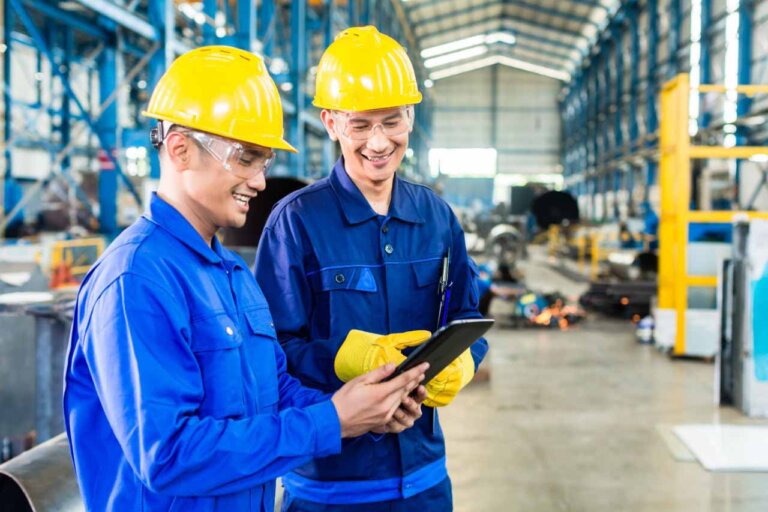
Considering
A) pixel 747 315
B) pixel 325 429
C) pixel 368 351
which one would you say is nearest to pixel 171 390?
pixel 325 429

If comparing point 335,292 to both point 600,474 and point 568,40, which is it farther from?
point 568,40

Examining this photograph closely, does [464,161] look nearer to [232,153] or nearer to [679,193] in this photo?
[679,193]

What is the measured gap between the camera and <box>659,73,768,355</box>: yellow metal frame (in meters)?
7.28

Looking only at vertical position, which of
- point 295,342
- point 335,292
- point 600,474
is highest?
point 335,292

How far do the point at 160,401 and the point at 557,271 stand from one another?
1978 centimetres

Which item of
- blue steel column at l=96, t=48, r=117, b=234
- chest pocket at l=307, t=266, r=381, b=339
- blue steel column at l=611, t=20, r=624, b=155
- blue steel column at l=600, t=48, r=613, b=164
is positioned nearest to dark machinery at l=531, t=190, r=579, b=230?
blue steel column at l=96, t=48, r=117, b=234

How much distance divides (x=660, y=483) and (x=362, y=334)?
3.10 meters

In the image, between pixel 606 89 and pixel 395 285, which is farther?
pixel 606 89

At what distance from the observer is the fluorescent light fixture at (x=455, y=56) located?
35594mm

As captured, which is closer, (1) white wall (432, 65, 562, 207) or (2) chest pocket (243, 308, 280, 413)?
(2) chest pocket (243, 308, 280, 413)

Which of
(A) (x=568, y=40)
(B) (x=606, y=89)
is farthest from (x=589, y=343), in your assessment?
(A) (x=568, y=40)

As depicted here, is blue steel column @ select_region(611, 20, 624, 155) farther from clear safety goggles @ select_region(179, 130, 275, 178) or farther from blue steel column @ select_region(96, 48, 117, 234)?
clear safety goggles @ select_region(179, 130, 275, 178)

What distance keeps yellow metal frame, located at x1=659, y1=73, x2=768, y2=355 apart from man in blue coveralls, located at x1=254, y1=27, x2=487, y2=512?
597cm

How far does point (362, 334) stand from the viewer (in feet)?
6.31
